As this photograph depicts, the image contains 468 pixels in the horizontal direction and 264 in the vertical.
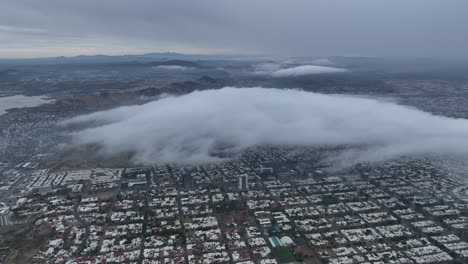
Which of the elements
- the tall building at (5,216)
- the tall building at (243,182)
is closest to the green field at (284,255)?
the tall building at (243,182)

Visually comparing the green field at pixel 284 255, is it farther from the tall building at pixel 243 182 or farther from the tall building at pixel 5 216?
the tall building at pixel 5 216

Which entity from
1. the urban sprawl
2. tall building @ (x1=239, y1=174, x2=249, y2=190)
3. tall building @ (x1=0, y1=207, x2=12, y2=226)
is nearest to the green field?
the urban sprawl

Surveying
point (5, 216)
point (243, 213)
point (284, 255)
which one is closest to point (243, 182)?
point (243, 213)

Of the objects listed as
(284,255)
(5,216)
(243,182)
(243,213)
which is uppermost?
(243,182)

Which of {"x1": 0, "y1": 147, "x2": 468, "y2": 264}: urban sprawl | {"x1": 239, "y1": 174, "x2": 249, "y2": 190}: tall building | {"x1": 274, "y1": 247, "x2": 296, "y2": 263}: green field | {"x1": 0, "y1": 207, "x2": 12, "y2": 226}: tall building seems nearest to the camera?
{"x1": 274, "y1": 247, "x2": 296, "y2": 263}: green field

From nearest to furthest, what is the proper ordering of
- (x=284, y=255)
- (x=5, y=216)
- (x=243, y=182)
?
1. (x=284, y=255)
2. (x=5, y=216)
3. (x=243, y=182)

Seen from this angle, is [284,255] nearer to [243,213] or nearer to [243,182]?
[243,213]

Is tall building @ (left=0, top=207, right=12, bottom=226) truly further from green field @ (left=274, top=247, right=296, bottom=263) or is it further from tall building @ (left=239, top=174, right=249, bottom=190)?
green field @ (left=274, top=247, right=296, bottom=263)

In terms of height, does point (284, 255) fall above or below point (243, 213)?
below

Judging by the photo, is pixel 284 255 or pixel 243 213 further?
pixel 243 213
